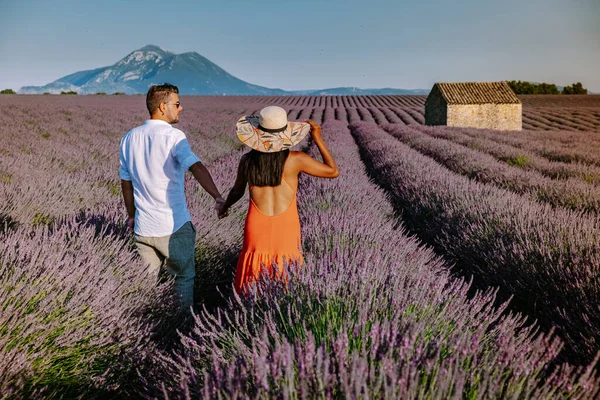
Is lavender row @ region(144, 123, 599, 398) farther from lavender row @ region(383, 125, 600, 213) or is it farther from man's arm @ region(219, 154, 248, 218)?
lavender row @ region(383, 125, 600, 213)

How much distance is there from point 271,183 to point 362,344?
3.74ft

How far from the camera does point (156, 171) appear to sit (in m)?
2.39

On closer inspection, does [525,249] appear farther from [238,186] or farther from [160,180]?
[160,180]

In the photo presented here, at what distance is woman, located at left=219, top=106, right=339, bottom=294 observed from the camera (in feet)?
7.18

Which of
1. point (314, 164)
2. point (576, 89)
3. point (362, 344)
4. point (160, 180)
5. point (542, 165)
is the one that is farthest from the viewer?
point (576, 89)

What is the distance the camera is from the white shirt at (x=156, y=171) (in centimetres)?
237

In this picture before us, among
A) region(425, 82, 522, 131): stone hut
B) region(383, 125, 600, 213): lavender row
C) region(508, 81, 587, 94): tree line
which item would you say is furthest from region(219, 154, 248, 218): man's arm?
region(508, 81, 587, 94): tree line

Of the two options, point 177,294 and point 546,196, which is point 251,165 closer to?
point 177,294

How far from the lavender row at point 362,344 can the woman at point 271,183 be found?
10.7 inches

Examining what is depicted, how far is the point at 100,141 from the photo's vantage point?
9.12m

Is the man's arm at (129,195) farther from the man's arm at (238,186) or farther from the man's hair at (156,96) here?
the man's arm at (238,186)

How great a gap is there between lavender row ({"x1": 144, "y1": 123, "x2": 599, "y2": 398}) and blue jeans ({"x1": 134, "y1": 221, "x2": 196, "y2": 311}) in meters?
0.58

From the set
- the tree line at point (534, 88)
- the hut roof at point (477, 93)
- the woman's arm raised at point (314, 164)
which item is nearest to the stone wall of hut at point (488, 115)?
the hut roof at point (477, 93)

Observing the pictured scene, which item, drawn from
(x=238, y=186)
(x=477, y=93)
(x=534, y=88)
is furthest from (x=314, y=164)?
(x=534, y=88)
